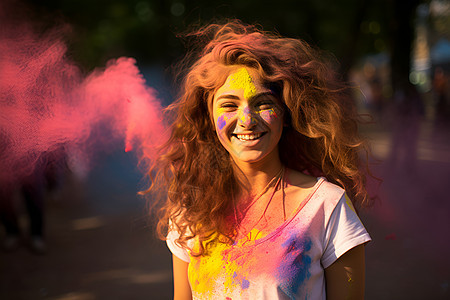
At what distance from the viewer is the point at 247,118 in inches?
69.5

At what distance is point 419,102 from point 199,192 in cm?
720

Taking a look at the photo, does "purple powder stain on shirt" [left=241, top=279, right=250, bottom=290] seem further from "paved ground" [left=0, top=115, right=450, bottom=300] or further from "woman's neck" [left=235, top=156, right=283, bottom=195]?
"paved ground" [left=0, top=115, right=450, bottom=300]

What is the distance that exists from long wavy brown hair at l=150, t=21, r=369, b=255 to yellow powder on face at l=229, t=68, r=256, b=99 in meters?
0.04

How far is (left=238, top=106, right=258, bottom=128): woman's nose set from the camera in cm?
176

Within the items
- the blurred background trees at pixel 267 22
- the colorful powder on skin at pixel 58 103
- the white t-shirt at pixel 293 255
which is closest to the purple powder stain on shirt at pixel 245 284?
the white t-shirt at pixel 293 255

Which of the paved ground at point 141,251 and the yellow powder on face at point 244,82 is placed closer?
the yellow powder on face at point 244,82

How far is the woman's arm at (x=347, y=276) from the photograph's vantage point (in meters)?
1.69

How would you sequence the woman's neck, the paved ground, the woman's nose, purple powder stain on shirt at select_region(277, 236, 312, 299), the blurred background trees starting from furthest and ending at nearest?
the blurred background trees
the paved ground
the woman's neck
the woman's nose
purple powder stain on shirt at select_region(277, 236, 312, 299)

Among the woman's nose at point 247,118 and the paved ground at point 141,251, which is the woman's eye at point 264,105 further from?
the paved ground at point 141,251

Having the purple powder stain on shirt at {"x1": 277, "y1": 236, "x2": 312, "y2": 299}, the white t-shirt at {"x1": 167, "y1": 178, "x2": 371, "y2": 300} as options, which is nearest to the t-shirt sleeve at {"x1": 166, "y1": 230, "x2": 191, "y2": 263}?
the white t-shirt at {"x1": 167, "y1": 178, "x2": 371, "y2": 300}

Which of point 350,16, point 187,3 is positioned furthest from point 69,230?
point 350,16

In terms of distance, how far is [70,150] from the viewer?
2.76m

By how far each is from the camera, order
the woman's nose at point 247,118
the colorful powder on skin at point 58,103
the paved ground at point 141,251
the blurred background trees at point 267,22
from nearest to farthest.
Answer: the woman's nose at point 247,118
the colorful powder on skin at point 58,103
the paved ground at point 141,251
the blurred background trees at point 267,22

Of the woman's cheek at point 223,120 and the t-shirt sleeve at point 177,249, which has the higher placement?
the woman's cheek at point 223,120
